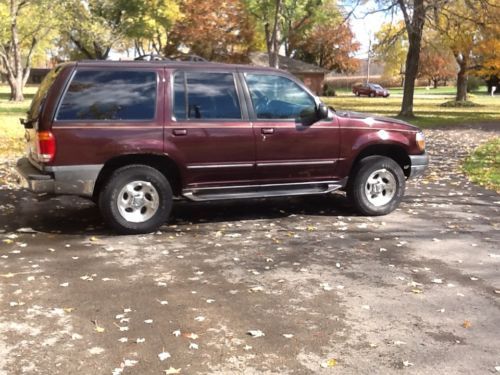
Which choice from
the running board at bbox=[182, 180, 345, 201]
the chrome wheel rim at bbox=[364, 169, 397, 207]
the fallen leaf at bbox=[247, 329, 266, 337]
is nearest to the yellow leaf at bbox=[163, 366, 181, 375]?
the fallen leaf at bbox=[247, 329, 266, 337]

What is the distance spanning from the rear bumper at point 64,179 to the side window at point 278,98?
2.05 meters

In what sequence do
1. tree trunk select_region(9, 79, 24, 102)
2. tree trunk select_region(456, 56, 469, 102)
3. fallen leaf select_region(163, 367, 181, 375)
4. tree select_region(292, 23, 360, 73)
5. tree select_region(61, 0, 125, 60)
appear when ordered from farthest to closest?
tree select_region(292, 23, 360, 73) < tree trunk select_region(456, 56, 469, 102) < tree trunk select_region(9, 79, 24, 102) < tree select_region(61, 0, 125, 60) < fallen leaf select_region(163, 367, 181, 375)

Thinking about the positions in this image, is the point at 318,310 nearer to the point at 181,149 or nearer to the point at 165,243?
the point at 165,243

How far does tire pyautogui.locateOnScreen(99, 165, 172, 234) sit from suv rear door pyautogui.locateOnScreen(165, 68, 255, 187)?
33cm

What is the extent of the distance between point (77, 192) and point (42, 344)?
279 cm

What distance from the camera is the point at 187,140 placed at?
6.90m

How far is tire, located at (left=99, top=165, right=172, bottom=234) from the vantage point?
22.1 ft

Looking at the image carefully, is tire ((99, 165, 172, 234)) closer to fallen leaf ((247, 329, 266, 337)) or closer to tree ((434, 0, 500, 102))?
fallen leaf ((247, 329, 266, 337))

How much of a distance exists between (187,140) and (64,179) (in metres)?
1.41

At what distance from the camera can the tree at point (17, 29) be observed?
3447cm

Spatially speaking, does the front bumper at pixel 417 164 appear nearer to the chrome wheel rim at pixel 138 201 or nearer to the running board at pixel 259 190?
the running board at pixel 259 190

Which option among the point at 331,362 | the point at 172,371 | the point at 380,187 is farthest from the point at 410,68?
the point at 172,371

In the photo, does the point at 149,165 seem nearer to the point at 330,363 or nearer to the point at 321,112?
the point at 321,112

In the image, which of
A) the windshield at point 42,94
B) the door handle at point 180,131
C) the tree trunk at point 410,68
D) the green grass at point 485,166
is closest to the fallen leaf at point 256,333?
the door handle at point 180,131
